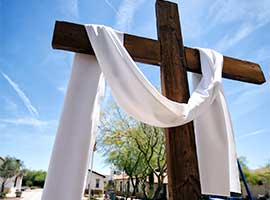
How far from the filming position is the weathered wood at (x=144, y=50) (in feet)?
2.64

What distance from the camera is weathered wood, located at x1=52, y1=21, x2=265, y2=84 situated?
805 mm

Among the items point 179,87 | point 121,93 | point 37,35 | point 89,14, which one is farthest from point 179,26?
point 37,35

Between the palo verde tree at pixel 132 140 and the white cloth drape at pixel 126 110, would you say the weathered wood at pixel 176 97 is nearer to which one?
the white cloth drape at pixel 126 110

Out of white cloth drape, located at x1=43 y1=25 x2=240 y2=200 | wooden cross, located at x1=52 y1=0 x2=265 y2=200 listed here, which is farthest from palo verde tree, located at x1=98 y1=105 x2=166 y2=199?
white cloth drape, located at x1=43 y1=25 x2=240 y2=200

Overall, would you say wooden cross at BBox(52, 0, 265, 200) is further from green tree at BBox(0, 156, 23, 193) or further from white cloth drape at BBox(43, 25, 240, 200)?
green tree at BBox(0, 156, 23, 193)

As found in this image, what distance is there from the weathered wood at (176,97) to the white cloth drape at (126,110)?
0.07 metres

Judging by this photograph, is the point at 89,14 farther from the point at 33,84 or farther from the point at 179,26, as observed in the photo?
the point at 33,84

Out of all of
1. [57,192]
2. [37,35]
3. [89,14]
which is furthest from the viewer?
[37,35]

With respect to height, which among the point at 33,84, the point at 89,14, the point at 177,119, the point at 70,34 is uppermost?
the point at 33,84

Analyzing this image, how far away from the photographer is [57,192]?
23.9 inches

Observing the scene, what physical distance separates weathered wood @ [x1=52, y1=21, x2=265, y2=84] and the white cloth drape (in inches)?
1.7

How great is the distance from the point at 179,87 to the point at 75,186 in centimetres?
59

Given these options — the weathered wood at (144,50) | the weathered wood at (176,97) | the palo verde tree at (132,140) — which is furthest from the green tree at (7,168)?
the weathered wood at (176,97)

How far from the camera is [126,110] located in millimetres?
734
